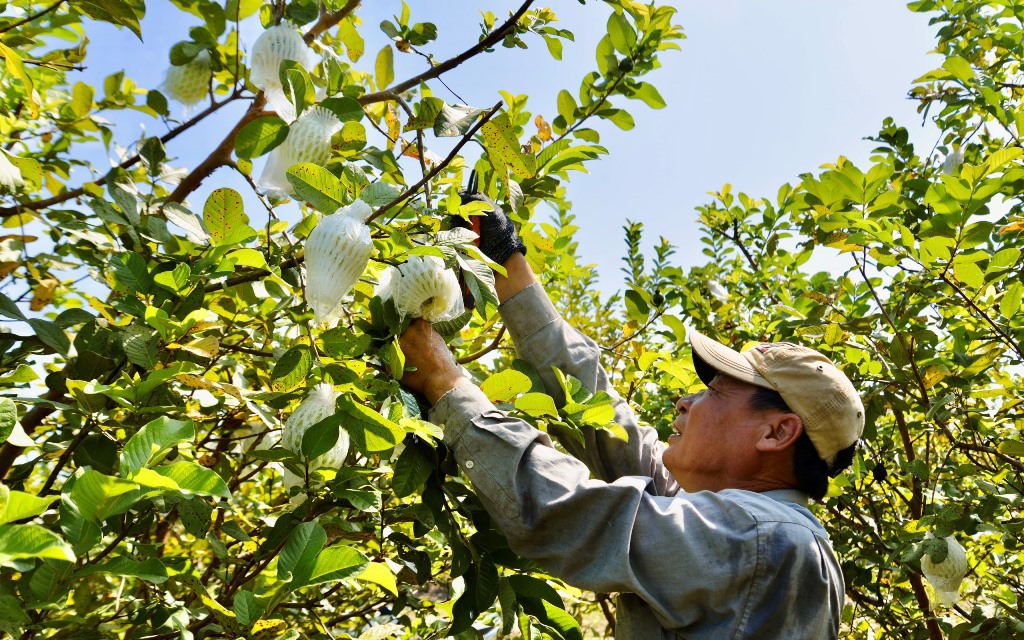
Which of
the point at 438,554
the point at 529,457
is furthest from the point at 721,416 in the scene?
the point at 438,554

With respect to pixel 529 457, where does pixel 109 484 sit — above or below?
above

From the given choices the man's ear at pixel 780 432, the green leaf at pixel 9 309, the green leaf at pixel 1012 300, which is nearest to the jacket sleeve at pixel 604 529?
the man's ear at pixel 780 432

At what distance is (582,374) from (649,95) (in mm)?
674

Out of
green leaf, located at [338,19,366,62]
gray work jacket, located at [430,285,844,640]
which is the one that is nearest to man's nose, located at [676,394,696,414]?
gray work jacket, located at [430,285,844,640]

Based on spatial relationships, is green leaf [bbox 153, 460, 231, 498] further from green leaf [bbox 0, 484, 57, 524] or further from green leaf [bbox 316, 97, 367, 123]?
green leaf [bbox 316, 97, 367, 123]

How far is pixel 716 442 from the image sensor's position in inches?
63.1

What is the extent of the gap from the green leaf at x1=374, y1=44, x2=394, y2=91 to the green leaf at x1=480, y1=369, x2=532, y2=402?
72cm

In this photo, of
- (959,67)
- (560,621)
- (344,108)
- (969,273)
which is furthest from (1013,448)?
(344,108)

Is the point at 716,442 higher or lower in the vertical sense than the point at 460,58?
lower

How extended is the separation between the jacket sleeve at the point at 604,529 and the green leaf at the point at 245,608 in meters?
0.40

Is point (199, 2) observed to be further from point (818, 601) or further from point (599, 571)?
point (818, 601)

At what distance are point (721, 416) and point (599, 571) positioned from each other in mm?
529

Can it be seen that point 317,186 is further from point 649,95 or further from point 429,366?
A: point 649,95

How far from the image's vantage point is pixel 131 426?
3.86 ft
